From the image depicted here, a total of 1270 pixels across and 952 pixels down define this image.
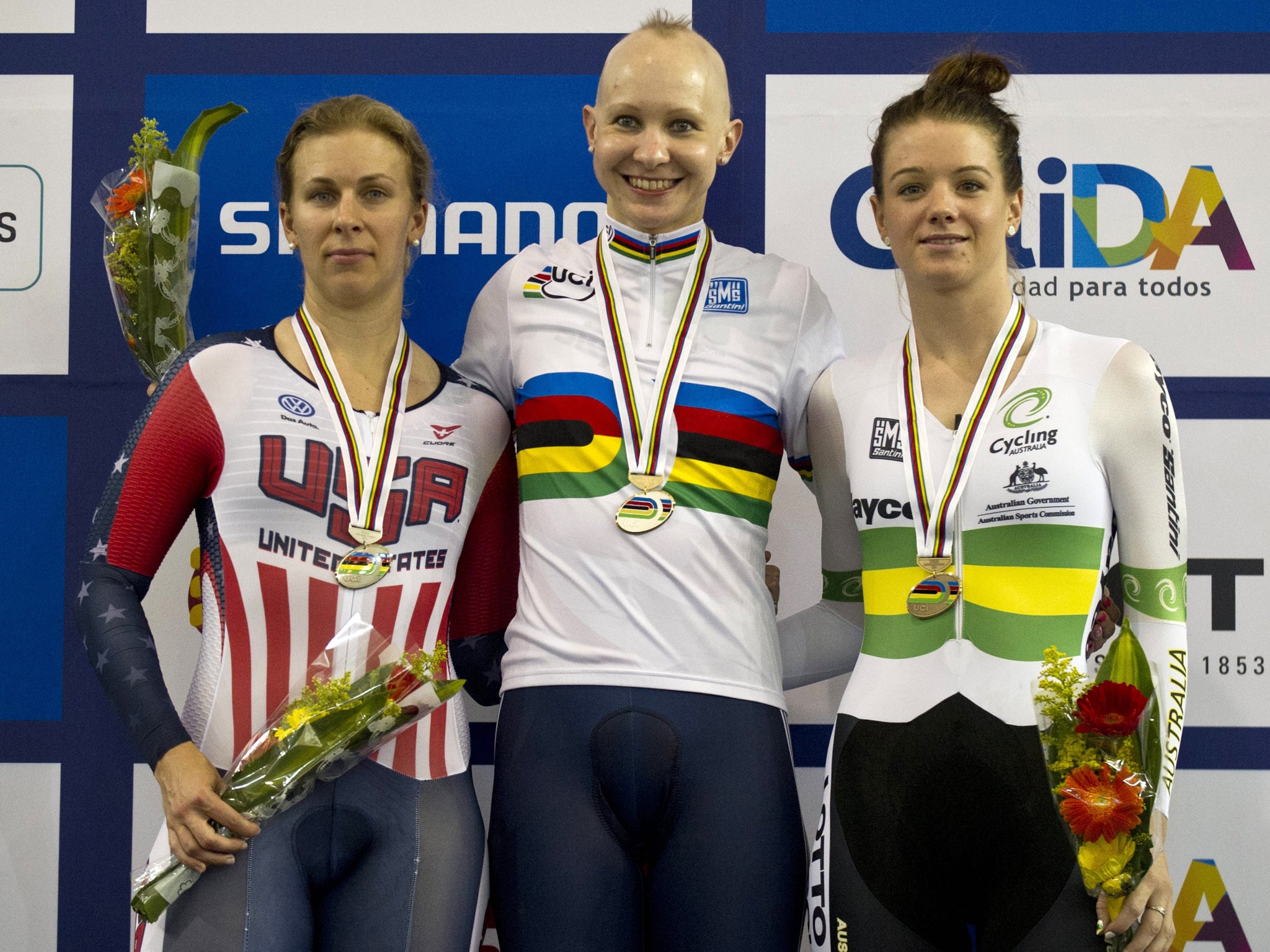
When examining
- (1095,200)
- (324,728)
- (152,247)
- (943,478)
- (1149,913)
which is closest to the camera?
(1149,913)

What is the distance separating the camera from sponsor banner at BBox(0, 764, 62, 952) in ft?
9.21

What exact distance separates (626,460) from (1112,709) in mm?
936

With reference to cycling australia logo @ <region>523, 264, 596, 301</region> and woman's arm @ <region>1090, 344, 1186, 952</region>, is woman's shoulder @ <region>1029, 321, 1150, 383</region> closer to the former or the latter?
woman's arm @ <region>1090, 344, 1186, 952</region>

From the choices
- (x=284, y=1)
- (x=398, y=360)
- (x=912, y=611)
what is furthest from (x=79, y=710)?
(x=912, y=611)

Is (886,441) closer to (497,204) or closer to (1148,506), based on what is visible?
(1148,506)

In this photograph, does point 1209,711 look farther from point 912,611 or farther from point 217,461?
point 217,461

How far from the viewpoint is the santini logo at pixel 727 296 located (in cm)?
229

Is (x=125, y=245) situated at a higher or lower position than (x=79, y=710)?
higher

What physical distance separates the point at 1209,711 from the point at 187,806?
226cm

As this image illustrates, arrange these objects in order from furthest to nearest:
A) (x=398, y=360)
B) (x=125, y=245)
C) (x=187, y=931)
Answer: (x=125, y=245), (x=398, y=360), (x=187, y=931)

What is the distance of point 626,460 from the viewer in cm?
214

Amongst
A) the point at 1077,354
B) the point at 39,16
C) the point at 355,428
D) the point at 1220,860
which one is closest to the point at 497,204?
the point at 355,428

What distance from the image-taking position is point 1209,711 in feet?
9.09

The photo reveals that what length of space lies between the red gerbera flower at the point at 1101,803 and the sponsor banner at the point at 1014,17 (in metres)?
1.99
